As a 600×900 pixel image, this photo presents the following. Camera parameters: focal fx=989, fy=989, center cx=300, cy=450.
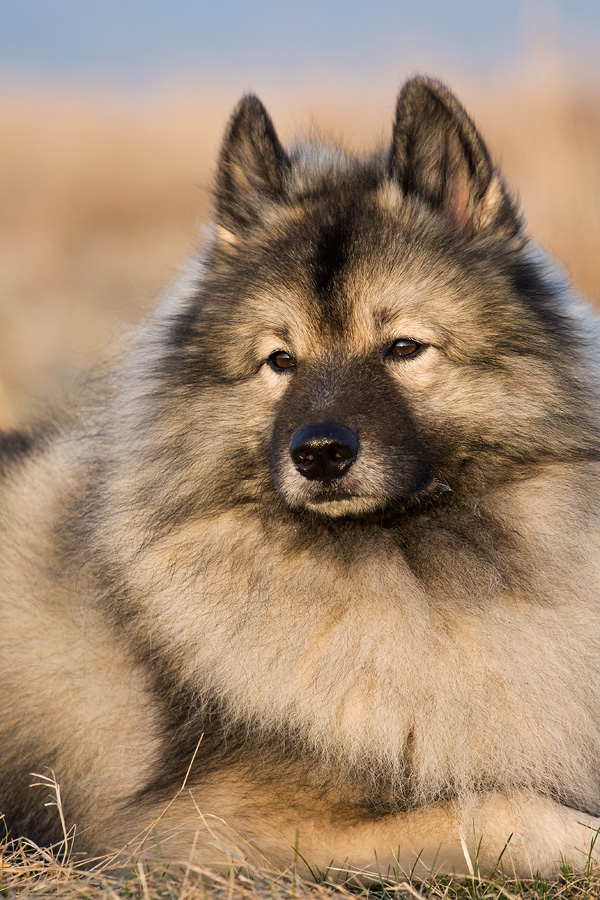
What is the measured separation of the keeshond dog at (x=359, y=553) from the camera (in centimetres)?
278

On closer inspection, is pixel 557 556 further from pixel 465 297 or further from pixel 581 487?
pixel 465 297

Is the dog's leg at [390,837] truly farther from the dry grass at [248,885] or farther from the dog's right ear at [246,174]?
the dog's right ear at [246,174]

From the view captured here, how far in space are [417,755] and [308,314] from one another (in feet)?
4.38

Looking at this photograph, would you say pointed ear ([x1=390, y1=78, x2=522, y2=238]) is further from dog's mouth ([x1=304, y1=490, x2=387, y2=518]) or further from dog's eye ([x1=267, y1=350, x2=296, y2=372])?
dog's mouth ([x1=304, y1=490, x2=387, y2=518])

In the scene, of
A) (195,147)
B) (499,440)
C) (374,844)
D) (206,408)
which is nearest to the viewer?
(374,844)

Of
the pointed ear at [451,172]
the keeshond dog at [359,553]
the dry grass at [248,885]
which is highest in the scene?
the pointed ear at [451,172]

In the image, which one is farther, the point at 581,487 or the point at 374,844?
the point at 581,487

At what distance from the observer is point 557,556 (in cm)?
295

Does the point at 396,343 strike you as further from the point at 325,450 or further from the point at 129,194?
the point at 129,194

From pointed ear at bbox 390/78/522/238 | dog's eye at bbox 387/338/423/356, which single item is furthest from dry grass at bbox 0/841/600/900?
pointed ear at bbox 390/78/522/238

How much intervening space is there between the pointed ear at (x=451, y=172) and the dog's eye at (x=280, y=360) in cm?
65

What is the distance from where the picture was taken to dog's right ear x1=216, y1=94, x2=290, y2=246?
3314 mm

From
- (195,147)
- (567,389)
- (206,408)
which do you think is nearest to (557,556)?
(567,389)

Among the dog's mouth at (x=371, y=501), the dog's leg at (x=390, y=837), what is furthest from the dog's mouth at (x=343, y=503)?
the dog's leg at (x=390, y=837)
